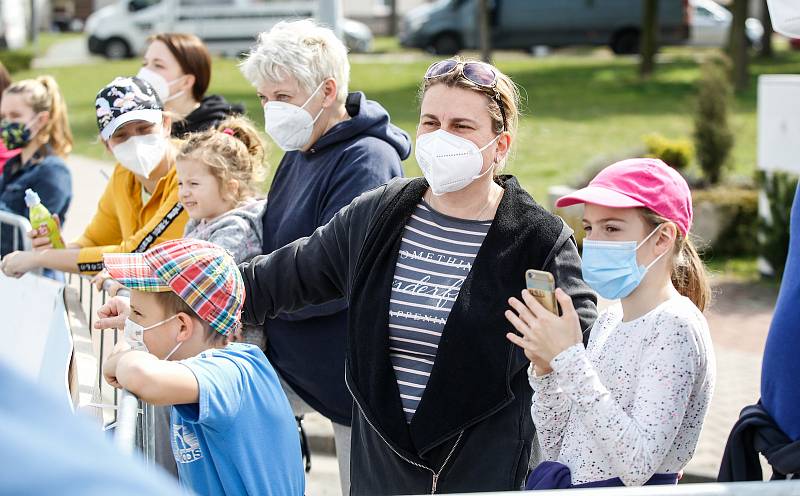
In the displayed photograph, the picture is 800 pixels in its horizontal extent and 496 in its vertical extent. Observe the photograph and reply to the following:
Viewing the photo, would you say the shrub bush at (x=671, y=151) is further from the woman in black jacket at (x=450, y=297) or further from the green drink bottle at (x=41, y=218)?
the woman in black jacket at (x=450, y=297)

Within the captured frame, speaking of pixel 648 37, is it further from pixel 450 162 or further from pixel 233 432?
pixel 233 432

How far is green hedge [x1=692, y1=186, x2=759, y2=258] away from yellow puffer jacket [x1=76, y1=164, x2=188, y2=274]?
8094 mm

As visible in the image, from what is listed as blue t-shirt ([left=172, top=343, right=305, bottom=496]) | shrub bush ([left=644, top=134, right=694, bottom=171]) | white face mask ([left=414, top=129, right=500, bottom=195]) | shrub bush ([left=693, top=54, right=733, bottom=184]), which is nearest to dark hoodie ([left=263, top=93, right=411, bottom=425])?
white face mask ([left=414, top=129, right=500, bottom=195])

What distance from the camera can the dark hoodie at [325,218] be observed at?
392cm

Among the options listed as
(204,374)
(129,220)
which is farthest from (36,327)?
(204,374)

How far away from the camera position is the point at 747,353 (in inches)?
336

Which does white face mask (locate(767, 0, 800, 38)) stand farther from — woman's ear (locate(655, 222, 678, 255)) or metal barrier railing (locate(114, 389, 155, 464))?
metal barrier railing (locate(114, 389, 155, 464))

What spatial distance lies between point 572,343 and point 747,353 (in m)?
6.41

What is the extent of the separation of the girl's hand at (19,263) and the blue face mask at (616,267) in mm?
2608

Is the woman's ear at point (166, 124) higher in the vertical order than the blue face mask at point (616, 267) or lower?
lower

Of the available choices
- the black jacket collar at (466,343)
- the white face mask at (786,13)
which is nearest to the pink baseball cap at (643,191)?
the black jacket collar at (466,343)

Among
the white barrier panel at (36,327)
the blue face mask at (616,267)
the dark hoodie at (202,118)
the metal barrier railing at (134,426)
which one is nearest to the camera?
the metal barrier railing at (134,426)

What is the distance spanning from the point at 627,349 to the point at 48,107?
14.6 ft

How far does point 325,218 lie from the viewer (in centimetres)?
387
